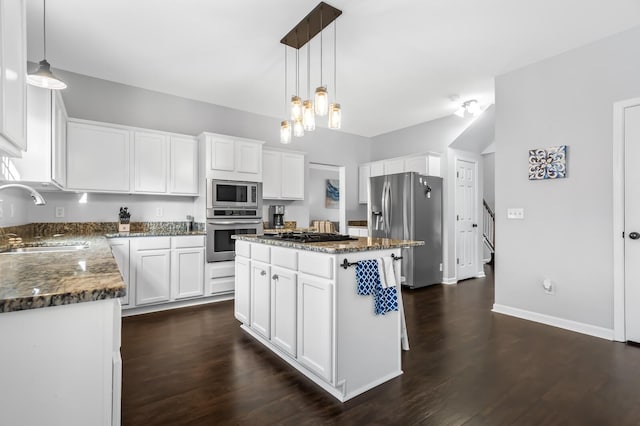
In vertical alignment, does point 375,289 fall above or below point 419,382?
above

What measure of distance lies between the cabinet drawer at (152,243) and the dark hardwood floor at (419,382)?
33.4 inches

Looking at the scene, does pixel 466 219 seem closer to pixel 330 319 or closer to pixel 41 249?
pixel 330 319

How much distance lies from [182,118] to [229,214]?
1.48 metres

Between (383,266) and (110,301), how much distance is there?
155cm

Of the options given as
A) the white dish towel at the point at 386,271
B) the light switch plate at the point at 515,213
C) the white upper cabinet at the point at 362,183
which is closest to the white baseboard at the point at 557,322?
the light switch plate at the point at 515,213

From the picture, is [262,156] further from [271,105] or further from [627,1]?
[627,1]

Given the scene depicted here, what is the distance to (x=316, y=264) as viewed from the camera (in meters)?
2.07

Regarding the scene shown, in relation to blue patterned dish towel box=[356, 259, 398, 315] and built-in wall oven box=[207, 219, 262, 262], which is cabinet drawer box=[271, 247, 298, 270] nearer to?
blue patterned dish towel box=[356, 259, 398, 315]

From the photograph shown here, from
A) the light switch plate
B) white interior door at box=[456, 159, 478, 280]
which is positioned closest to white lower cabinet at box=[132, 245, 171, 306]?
the light switch plate

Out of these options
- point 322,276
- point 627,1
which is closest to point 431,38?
point 627,1

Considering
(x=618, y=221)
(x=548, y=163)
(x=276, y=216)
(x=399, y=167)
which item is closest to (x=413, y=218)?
(x=399, y=167)

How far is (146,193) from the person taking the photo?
3.88 meters

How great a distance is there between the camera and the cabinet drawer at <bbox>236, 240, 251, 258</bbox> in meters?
2.93

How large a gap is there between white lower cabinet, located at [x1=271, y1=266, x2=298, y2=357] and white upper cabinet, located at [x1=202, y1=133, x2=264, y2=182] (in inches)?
80.8
